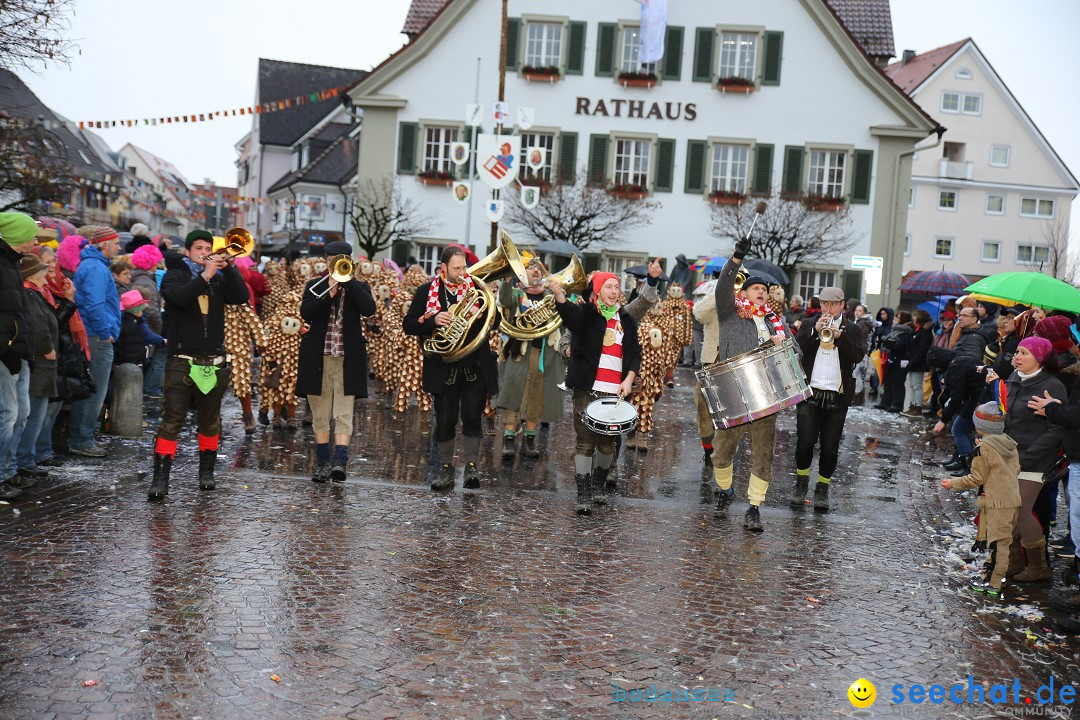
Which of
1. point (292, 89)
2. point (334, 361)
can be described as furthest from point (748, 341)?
point (292, 89)

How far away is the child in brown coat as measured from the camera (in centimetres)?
737

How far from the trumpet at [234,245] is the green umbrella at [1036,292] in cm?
734

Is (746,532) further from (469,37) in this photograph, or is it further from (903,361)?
(469,37)

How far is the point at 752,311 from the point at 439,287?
105 inches

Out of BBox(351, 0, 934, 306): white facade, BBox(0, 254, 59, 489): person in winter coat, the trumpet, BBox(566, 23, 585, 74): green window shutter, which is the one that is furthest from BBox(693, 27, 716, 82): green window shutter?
BBox(0, 254, 59, 489): person in winter coat

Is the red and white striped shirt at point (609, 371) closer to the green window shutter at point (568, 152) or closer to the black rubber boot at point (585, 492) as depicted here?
the black rubber boot at point (585, 492)

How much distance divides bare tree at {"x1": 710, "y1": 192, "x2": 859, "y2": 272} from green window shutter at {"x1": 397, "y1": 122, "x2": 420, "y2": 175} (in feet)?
30.8

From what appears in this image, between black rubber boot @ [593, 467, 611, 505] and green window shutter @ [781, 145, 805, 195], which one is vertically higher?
green window shutter @ [781, 145, 805, 195]

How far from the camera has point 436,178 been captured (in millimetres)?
33594

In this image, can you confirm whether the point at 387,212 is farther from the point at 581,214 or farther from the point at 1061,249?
the point at 1061,249

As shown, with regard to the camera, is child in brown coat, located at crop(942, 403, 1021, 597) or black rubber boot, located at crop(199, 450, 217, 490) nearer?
child in brown coat, located at crop(942, 403, 1021, 597)

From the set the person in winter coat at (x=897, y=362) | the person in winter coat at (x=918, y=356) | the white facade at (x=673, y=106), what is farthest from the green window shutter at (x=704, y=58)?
the person in winter coat at (x=918, y=356)

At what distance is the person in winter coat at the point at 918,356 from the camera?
60.0 ft

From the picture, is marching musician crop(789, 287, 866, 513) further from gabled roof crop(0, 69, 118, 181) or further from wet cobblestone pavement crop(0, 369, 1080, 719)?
gabled roof crop(0, 69, 118, 181)
